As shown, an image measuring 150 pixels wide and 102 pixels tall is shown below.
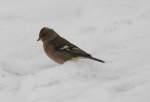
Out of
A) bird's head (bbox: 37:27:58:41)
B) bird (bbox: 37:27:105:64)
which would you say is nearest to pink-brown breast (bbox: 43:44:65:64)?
bird (bbox: 37:27:105:64)

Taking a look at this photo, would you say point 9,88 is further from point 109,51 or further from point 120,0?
point 120,0

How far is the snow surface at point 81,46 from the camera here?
22.3 ft

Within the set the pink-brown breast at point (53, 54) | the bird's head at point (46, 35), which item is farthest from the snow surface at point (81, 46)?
the bird's head at point (46, 35)

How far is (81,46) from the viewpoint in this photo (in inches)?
333

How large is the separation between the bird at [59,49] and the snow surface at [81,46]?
0.10 m

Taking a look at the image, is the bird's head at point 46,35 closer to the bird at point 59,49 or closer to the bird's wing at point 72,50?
the bird at point 59,49

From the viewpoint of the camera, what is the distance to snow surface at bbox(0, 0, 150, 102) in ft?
22.3

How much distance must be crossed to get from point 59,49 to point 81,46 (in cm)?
50

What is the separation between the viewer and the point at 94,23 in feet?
30.2

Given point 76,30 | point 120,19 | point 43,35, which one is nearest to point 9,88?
point 43,35

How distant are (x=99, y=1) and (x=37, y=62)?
8.11 feet

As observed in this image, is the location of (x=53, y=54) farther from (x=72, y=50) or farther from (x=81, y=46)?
(x=81, y=46)

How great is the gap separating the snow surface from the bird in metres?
0.10

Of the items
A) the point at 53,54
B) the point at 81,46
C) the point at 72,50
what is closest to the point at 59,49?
the point at 53,54
